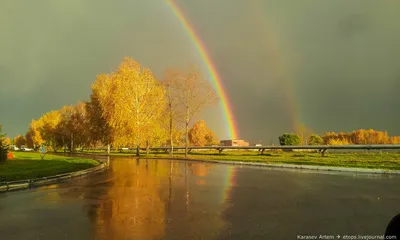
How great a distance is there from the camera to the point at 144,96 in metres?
44.9

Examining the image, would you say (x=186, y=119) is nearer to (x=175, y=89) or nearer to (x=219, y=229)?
(x=175, y=89)

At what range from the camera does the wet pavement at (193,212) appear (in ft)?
20.9

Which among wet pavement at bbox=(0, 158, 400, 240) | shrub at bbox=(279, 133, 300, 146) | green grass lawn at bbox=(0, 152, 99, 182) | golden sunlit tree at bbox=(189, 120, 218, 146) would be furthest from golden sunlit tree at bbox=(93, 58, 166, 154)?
golden sunlit tree at bbox=(189, 120, 218, 146)

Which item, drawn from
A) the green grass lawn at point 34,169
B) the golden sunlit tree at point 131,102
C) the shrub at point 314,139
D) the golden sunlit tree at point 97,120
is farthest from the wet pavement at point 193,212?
the shrub at point 314,139

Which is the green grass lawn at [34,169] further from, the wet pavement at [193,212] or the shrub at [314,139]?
the shrub at [314,139]

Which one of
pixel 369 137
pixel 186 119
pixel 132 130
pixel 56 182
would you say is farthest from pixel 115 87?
pixel 369 137

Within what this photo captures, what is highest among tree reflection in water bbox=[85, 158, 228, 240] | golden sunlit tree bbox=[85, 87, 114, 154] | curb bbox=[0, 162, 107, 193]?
golden sunlit tree bbox=[85, 87, 114, 154]

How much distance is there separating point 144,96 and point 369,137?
11441 centimetres

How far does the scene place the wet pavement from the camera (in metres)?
6.36

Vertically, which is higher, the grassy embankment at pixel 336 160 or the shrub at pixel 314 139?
the shrub at pixel 314 139

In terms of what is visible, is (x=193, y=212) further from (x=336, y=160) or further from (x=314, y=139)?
(x=314, y=139)

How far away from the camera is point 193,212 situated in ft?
27.0

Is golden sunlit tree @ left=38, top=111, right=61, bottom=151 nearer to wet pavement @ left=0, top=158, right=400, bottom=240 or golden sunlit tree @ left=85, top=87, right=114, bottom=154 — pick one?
golden sunlit tree @ left=85, top=87, right=114, bottom=154

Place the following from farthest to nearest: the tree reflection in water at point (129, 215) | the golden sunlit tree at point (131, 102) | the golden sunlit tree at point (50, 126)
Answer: the golden sunlit tree at point (50, 126) → the golden sunlit tree at point (131, 102) → the tree reflection in water at point (129, 215)
